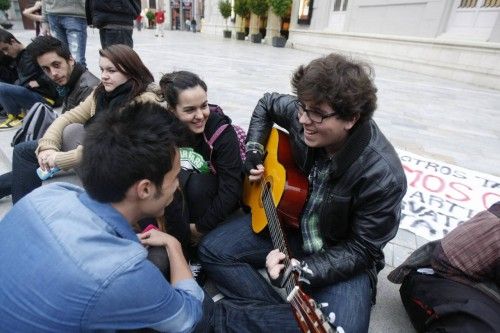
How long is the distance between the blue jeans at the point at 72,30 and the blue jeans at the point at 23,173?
248 centimetres

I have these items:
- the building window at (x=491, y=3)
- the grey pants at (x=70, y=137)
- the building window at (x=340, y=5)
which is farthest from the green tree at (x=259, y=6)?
the grey pants at (x=70, y=137)

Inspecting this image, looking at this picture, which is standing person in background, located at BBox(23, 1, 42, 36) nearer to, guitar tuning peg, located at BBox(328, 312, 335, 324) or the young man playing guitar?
the young man playing guitar

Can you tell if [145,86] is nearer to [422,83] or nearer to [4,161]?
[4,161]

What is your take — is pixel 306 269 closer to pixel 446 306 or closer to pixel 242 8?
pixel 446 306

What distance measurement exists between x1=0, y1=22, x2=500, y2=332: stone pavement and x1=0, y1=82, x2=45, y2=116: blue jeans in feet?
1.48

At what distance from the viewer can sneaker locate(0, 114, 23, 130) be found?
12.5 feet

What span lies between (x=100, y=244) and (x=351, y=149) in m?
1.10

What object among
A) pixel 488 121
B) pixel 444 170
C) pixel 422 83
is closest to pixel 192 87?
pixel 444 170

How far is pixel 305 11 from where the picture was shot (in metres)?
16.7

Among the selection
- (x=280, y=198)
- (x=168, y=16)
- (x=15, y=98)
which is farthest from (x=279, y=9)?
(x=168, y=16)

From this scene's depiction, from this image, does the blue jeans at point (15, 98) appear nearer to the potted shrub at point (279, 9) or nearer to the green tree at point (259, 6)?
the potted shrub at point (279, 9)

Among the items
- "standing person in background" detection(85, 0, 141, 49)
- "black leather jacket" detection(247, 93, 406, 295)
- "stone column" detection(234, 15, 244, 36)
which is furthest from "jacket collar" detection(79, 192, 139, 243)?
"stone column" detection(234, 15, 244, 36)

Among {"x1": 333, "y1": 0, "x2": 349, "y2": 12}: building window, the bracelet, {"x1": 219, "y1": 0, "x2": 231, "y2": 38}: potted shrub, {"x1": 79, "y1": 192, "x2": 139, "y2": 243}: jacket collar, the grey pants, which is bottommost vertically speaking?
the grey pants

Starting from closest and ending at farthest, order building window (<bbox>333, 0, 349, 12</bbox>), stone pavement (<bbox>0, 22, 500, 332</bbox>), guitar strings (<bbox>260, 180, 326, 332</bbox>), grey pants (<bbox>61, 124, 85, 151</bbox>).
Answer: guitar strings (<bbox>260, 180, 326, 332</bbox>)
stone pavement (<bbox>0, 22, 500, 332</bbox>)
grey pants (<bbox>61, 124, 85, 151</bbox>)
building window (<bbox>333, 0, 349, 12</bbox>)
